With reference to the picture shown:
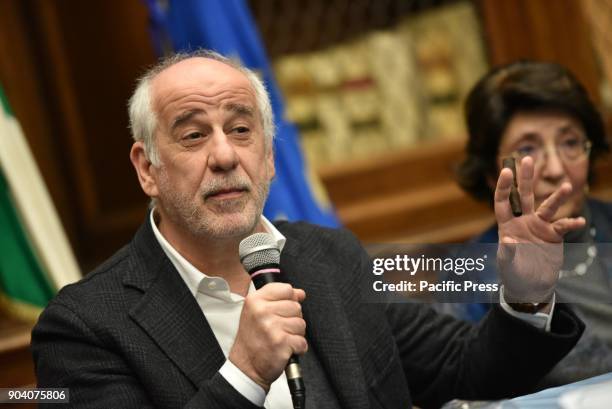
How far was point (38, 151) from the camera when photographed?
142 inches

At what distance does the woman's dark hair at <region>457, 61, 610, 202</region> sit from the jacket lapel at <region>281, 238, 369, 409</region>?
860 mm

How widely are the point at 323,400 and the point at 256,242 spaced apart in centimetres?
45

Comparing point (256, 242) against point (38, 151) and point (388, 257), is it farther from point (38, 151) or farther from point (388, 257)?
point (38, 151)

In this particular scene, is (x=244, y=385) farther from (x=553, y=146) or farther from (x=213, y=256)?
(x=553, y=146)

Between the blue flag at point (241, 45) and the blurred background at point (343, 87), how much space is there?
206mm

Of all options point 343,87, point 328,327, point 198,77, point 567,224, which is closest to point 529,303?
point 567,224

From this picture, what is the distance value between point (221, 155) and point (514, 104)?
117cm

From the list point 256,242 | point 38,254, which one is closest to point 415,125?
point 38,254

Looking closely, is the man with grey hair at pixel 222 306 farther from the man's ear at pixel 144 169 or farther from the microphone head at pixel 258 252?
the microphone head at pixel 258 252

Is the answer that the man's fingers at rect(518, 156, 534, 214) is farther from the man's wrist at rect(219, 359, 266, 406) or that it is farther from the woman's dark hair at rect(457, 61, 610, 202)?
the woman's dark hair at rect(457, 61, 610, 202)

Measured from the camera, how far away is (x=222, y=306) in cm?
191

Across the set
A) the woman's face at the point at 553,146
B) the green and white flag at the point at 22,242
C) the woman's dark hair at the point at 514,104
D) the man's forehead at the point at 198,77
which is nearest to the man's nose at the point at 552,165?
the woman's face at the point at 553,146

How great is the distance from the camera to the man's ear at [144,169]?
1985 millimetres

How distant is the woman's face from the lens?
8.35ft
